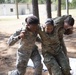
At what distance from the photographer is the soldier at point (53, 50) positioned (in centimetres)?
451

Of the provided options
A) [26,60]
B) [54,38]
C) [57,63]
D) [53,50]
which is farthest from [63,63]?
[26,60]

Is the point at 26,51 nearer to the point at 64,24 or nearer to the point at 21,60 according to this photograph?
the point at 21,60

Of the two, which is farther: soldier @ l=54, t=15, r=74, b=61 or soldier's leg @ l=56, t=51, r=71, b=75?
soldier's leg @ l=56, t=51, r=71, b=75

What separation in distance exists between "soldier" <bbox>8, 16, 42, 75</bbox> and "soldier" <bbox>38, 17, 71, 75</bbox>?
0.17 meters

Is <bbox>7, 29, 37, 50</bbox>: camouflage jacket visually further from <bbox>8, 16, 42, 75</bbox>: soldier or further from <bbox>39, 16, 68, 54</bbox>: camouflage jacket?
<bbox>39, 16, 68, 54</bbox>: camouflage jacket

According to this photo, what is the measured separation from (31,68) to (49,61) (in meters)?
1.90

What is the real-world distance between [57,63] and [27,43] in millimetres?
683

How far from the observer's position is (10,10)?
5881 cm

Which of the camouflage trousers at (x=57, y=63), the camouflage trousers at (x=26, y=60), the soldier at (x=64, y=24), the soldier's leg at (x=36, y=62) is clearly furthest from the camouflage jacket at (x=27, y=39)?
the soldier at (x=64, y=24)

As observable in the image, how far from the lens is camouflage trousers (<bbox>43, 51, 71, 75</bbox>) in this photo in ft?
14.8

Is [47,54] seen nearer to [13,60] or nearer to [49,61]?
[49,61]

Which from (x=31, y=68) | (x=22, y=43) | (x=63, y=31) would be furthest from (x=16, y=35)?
(x=31, y=68)

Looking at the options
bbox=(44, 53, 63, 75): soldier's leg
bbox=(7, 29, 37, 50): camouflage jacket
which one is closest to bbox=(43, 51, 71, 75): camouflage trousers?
bbox=(44, 53, 63, 75): soldier's leg

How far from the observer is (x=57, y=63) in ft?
15.2
